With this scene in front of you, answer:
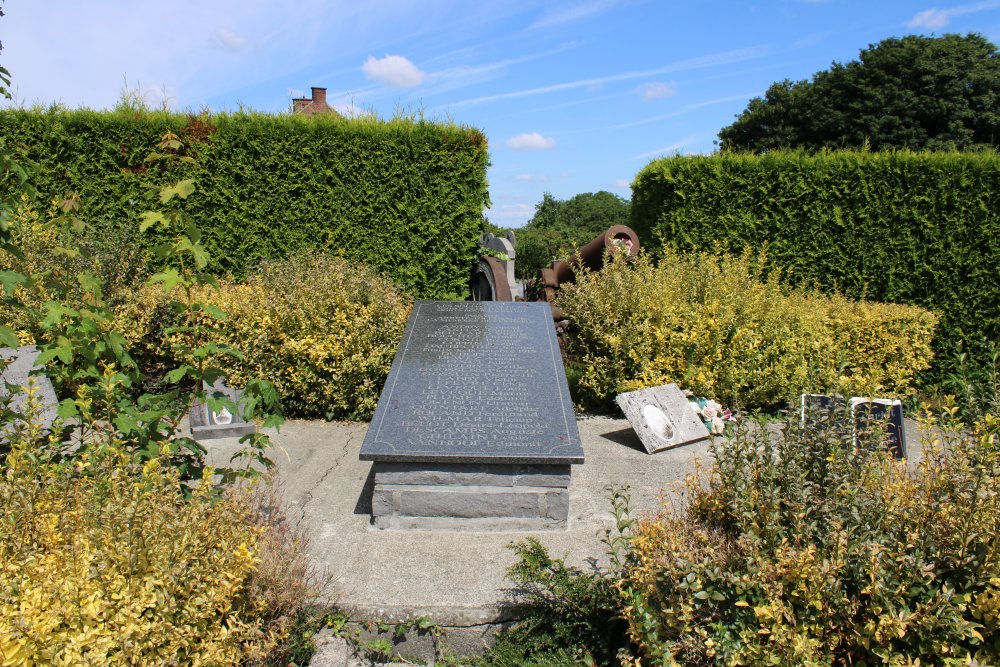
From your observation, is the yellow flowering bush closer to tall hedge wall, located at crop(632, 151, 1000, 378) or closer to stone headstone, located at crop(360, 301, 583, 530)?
stone headstone, located at crop(360, 301, 583, 530)

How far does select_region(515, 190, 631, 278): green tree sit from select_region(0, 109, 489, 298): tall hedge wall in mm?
6117

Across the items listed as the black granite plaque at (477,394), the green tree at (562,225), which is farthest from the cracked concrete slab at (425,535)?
the green tree at (562,225)

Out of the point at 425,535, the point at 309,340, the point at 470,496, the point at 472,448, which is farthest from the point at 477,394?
the point at 309,340

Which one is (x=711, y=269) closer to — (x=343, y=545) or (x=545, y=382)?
(x=545, y=382)

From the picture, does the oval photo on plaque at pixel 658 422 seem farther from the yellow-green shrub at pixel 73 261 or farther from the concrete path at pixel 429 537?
the yellow-green shrub at pixel 73 261

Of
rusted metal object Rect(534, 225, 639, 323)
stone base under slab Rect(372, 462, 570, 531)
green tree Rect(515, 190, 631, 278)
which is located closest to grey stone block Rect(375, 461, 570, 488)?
stone base under slab Rect(372, 462, 570, 531)

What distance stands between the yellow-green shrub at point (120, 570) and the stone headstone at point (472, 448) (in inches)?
49.2

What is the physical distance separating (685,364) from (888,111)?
21.8 m

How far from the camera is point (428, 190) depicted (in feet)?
27.7

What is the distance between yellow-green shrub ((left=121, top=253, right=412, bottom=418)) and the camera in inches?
239

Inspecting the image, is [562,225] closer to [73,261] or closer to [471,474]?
[73,261]

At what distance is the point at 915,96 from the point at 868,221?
18637 mm

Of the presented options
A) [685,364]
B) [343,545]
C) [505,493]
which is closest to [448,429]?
[505,493]

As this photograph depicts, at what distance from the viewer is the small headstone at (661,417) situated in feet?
17.9
